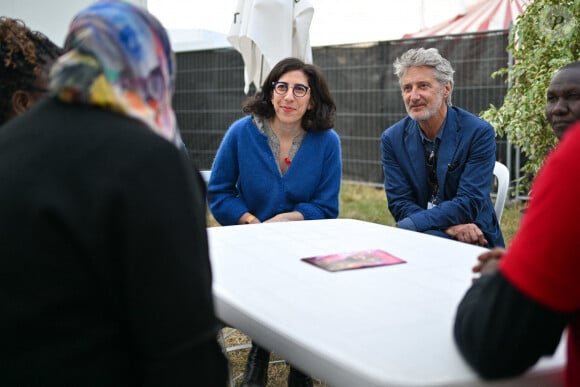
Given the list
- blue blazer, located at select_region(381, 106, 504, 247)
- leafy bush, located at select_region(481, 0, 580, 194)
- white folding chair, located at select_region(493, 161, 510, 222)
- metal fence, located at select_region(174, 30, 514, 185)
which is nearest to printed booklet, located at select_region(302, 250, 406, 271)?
blue blazer, located at select_region(381, 106, 504, 247)

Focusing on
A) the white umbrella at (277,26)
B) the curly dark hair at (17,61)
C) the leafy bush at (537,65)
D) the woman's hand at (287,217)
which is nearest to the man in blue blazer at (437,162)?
the woman's hand at (287,217)

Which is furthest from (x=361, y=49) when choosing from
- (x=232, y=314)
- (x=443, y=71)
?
(x=232, y=314)

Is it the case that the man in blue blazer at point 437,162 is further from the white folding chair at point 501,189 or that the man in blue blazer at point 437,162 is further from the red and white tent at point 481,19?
the red and white tent at point 481,19

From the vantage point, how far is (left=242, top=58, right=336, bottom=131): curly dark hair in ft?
11.5

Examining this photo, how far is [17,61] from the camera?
174 cm

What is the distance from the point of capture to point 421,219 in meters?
3.10

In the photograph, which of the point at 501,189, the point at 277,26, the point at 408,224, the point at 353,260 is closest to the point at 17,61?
the point at 353,260

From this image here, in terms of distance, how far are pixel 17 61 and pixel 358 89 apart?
252 inches

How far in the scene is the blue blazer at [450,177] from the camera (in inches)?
123

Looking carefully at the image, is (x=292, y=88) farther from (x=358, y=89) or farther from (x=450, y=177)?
(x=358, y=89)

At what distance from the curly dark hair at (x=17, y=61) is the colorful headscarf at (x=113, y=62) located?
0.69 meters

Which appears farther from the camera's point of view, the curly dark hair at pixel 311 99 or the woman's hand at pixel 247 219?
the curly dark hair at pixel 311 99

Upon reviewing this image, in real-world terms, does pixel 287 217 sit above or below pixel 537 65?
below

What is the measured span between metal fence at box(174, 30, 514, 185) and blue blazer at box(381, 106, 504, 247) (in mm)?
3520
